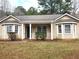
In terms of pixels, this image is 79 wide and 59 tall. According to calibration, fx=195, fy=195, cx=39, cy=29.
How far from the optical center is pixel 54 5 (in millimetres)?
57062

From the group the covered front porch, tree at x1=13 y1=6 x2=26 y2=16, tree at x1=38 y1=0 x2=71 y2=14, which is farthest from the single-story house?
tree at x1=13 y1=6 x2=26 y2=16

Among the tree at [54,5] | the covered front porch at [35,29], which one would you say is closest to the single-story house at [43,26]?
the covered front porch at [35,29]

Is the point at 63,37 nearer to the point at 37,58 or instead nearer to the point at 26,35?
the point at 26,35

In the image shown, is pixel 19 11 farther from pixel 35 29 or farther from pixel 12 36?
pixel 12 36

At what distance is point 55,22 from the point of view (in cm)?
3044

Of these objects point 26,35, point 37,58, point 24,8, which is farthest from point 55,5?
point 37,58

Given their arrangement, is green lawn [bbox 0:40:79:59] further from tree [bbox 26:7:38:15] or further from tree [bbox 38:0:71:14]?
tree [bbox 26:7:38:15]

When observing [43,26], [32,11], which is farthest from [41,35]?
[32,11]

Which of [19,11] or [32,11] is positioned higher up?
[19,11]

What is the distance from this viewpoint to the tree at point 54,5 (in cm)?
5508

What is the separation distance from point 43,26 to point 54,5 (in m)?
25.9

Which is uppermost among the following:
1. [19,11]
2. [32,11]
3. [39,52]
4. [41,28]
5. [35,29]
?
[19,11]

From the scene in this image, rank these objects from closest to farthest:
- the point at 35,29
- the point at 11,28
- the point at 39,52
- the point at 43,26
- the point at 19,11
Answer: the point at 39,52, the point at 11,28, the point at 43,26, the point at 35,29, the point at 19,11

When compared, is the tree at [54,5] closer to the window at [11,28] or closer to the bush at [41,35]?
the bush at [41,35]
